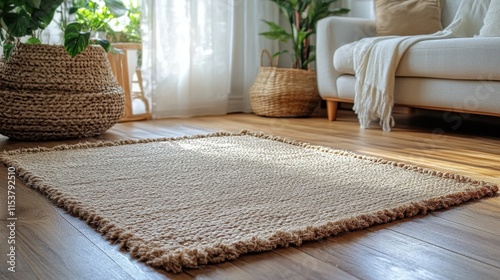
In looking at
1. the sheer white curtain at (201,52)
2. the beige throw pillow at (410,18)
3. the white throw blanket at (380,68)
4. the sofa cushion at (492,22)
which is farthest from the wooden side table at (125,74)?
the sofa cushion at (492,22)

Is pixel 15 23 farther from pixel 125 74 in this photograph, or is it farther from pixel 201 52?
pixel 201 52

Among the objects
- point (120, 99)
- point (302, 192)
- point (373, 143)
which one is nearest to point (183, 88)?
point (120, 99)

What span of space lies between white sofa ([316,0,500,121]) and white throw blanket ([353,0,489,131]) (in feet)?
0.16

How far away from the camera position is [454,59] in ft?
7.57

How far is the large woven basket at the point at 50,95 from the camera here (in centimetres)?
215

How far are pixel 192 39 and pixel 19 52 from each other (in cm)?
111

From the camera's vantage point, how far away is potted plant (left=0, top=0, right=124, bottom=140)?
2143 mm

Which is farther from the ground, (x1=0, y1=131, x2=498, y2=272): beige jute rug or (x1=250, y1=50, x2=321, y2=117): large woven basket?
(x1=250, y1=50, x2=321, y2=117): large woven basket

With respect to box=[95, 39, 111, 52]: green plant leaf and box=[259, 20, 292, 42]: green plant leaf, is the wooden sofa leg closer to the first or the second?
box=[259, 20, 292, 42]: green plant leaf

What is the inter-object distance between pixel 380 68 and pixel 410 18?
0.53 m

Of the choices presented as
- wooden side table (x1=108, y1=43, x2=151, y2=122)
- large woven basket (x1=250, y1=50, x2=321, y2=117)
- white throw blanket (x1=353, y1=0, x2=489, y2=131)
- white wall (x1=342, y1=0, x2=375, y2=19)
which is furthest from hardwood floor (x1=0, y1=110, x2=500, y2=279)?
white wall (x1=342, y1=0, x2=375, y2=19)

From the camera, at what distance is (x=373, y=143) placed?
223cm

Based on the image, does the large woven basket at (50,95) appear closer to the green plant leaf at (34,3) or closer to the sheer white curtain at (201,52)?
the green plant leaf at (34,3)

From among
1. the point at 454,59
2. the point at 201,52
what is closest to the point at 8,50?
the point at 201,52
